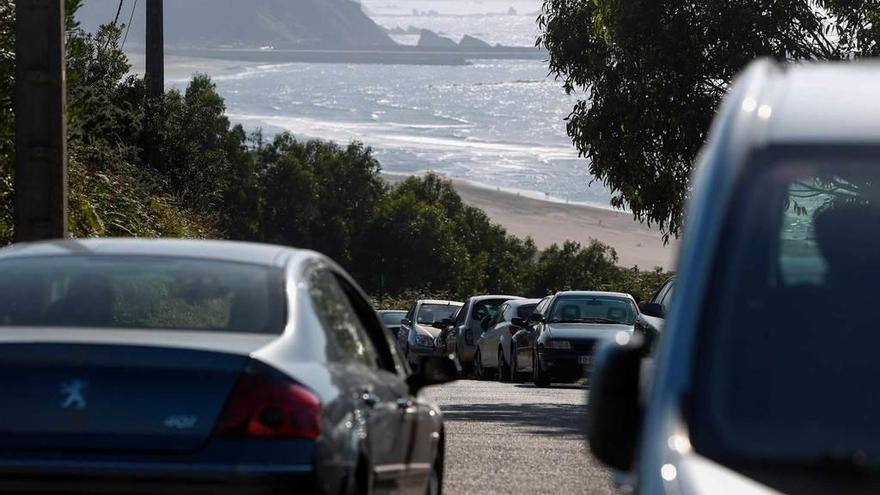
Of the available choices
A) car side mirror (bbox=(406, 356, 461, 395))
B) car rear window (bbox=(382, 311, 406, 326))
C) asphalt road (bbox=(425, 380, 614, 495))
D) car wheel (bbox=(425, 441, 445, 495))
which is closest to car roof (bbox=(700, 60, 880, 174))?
Result: car side mirror (bbox=(406, 356, 461, 395))

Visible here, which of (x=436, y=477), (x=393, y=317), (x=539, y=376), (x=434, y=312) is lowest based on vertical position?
(x=393, y=317)

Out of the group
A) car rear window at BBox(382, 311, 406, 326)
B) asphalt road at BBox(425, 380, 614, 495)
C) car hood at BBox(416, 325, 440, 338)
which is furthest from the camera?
car rear window at BBox(382, 311, 406, 326)

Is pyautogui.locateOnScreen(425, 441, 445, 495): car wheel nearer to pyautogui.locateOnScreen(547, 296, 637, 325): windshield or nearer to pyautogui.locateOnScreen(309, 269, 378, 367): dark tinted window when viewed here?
pyautogui.locateOnScreen(309, 269, 378, 367): dark tinted window

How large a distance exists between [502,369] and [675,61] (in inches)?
311

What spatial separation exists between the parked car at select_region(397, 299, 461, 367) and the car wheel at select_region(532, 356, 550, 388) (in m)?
7.03

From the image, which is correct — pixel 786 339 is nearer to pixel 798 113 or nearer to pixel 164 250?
pixel 798 113

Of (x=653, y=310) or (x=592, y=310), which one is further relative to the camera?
(x=592, y=310)

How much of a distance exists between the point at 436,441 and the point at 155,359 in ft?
8.72

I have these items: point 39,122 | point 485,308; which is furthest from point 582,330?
point 39,122

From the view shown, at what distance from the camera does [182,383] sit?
5777 millimetres

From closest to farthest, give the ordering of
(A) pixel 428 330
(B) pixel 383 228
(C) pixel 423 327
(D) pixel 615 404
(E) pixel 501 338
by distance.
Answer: (D) pixel 615 404 < (E) pixel 501 338 < (A) pixel 428 330 < (C) pixel 423 327 < (B) pixel 383 228

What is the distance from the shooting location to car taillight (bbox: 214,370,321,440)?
574 centimetres

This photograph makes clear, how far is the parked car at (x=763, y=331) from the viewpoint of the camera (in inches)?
151

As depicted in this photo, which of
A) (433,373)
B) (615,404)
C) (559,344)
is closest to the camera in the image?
(615,404)
